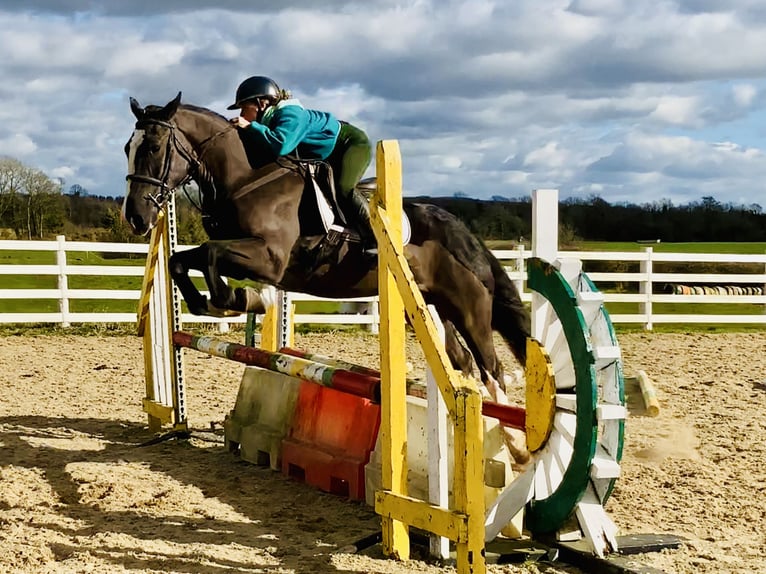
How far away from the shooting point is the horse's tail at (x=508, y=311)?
233 inches

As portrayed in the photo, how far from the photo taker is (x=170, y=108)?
16.3 feet

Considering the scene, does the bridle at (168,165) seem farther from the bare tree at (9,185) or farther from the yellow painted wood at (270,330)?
the bare tree at (9,185)

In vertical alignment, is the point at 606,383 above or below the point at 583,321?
below

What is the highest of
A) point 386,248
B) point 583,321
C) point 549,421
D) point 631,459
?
point 386,248

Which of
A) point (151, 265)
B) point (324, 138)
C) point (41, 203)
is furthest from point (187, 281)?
point (41, 203)

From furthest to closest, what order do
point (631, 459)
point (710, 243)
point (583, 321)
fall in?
point (710, 243)
point (631, 459)
point (583, 321)

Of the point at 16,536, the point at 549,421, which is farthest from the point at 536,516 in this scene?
the point at 16,536

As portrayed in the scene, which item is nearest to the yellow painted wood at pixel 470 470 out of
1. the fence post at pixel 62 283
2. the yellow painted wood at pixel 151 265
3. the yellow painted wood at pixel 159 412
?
the yellow painted wood at pixel 159 412

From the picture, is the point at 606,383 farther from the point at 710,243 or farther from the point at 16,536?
the point at 710,243

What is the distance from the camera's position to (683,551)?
3609 millimetres

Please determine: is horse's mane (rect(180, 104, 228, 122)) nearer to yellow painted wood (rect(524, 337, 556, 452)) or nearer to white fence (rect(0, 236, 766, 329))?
yellow painted wood (rect(524, 337, 556, 452))

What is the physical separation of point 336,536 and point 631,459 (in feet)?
7.12

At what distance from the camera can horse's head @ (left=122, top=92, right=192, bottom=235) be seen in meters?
4.84

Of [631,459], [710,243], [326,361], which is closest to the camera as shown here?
[326,361]
